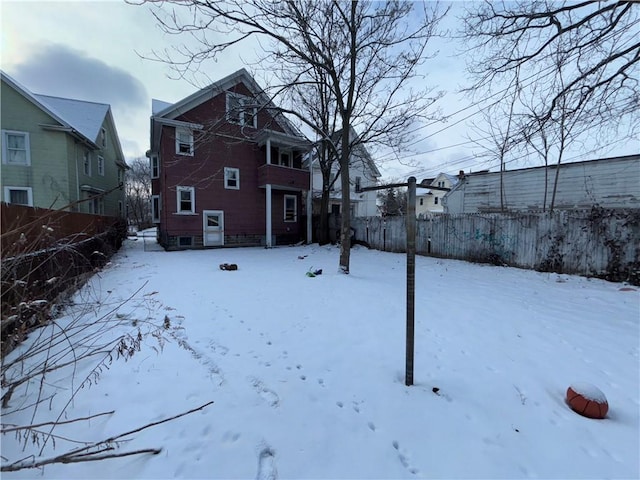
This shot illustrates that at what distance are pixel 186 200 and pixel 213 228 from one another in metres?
2.04

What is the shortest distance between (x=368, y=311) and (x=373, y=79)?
9815mm

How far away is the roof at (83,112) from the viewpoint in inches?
667

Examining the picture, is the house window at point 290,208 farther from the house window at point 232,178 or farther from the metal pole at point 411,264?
the metal pole at point 411,264

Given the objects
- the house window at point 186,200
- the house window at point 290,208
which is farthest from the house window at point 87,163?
the house window at point 290,208

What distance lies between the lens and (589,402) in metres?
2.41

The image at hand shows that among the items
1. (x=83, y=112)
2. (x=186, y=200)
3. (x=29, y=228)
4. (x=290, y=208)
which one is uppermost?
(x=83, y=112)

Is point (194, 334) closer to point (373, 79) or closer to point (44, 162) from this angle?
point (373, 79)

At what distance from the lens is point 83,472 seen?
1733mm

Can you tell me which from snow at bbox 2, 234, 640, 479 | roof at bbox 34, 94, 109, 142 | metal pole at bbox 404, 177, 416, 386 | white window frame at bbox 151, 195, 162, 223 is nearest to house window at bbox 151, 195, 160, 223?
white window frame at bbox 151, 195, 162, 223

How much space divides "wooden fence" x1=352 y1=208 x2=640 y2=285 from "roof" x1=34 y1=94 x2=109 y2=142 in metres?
20.1

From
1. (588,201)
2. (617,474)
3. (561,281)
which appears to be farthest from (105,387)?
(588,201)

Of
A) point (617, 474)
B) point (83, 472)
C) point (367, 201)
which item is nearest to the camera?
point (83, 472)

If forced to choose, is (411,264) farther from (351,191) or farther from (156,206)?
(351,191)

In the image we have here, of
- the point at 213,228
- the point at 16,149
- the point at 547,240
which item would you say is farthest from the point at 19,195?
the point at 547,240
